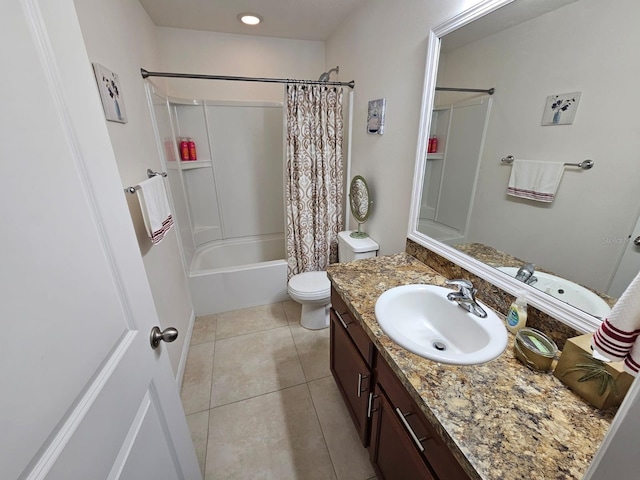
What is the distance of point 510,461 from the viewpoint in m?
0.56

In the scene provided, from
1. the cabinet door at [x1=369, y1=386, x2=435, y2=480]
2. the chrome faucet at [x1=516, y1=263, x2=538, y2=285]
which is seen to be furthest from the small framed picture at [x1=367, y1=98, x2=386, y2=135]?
the cabinet door at [x1=369, y1=386, x2=435, y2=480]

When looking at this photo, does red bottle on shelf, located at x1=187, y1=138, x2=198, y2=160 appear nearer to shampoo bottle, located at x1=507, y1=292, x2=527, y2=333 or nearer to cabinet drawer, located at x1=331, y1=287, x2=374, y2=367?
cabinet drawer, located at x1=331, y1=287, x2=374, y2=367

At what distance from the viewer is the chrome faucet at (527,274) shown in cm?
94

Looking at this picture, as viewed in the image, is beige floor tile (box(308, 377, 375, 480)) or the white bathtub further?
the white bathtub

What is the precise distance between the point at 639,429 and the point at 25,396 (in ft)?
2.71

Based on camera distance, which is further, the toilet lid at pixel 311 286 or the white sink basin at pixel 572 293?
the toilet lid at pixel 311 286

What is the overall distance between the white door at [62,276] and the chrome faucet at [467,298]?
1.06 meters

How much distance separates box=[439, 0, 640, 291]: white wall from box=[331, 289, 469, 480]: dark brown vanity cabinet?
657 millimetres

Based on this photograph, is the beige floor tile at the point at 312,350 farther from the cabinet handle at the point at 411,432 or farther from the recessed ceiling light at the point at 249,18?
the recessed ceiling light at the point at 249,18

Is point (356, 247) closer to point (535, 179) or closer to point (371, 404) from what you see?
point (371, 404)

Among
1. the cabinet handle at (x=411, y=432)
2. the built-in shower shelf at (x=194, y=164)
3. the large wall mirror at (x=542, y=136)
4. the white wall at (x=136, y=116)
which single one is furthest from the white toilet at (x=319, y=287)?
the built-in shower shelf at (x=194, y=164)

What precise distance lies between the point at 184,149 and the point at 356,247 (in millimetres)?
1922

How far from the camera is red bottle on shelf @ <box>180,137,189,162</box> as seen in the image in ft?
8.43

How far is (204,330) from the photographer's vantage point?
217cm
